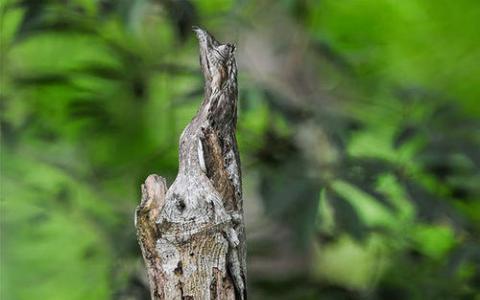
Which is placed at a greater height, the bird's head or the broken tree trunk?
the bird's head

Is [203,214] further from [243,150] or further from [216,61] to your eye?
[243,150]

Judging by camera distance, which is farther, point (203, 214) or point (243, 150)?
point (243, 150)

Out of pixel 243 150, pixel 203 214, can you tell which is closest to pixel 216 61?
pixel 203 214

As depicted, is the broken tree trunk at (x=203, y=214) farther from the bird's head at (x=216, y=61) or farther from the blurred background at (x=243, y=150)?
the blurred background at (x=243, y=150)

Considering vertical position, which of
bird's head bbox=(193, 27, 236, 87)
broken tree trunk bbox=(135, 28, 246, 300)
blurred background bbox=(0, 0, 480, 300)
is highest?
blurred background bbox=(0, 0, 480, 300)

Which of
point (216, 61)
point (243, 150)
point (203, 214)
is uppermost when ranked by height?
point (243, 150)

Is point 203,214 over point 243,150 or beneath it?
beneath

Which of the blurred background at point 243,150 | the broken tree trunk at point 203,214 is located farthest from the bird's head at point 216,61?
the blurred background at point 243,150

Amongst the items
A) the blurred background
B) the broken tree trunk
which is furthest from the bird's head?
the blurred background

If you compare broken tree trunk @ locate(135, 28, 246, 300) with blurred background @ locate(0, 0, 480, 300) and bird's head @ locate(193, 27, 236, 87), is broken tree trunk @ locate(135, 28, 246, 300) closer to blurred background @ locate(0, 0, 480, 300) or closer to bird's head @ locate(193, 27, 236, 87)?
bird's head @ locate(193, 27, 236, 87)
